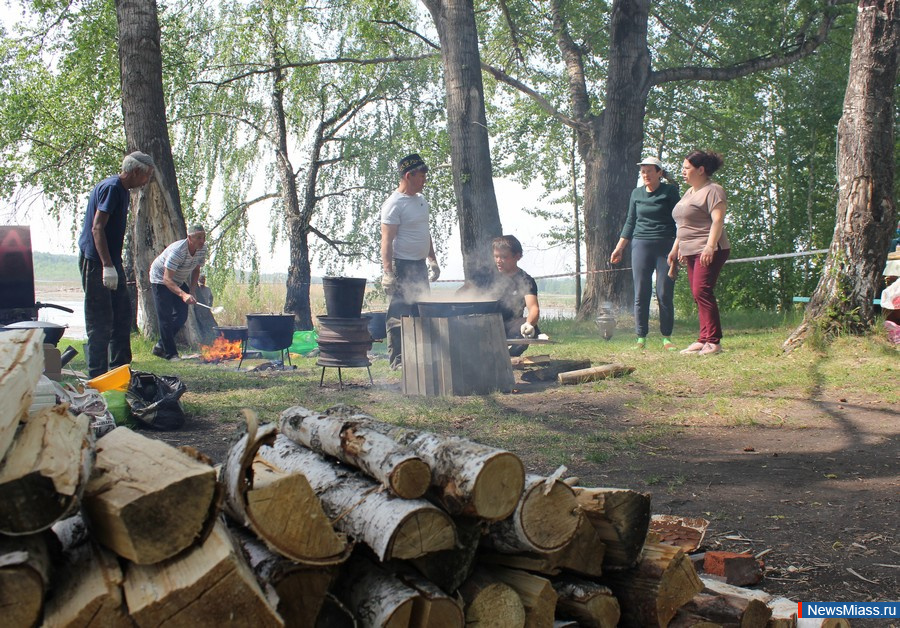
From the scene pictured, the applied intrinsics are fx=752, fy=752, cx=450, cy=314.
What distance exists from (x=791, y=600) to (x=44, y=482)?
7.95ft

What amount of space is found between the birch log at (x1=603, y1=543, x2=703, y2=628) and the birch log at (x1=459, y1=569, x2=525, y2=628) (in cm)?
40

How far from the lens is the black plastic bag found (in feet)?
18.9

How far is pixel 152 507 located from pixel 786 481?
138 inches

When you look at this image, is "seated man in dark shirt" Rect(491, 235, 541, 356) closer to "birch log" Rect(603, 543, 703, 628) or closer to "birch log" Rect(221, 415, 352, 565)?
"birch log" Rect(603, 543, 703, 628)

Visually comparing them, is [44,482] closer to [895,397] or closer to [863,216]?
[895,397]

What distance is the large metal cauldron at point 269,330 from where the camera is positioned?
8508 millimetres

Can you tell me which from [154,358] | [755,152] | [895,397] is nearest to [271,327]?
[154,358]

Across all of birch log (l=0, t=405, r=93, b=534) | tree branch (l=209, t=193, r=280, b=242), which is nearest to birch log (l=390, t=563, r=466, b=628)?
birch log (l=0, t=405, r=93, b=534)

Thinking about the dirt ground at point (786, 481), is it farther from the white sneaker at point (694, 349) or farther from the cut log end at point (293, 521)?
the white sneaker at point (694, 349)

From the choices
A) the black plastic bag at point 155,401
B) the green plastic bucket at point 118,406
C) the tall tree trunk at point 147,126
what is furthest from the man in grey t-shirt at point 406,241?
the tall tree trunk at point 147,126

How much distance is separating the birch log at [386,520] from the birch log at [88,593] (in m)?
0.59

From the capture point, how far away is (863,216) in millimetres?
7590

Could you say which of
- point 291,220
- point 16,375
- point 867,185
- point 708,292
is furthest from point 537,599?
point 291,220
